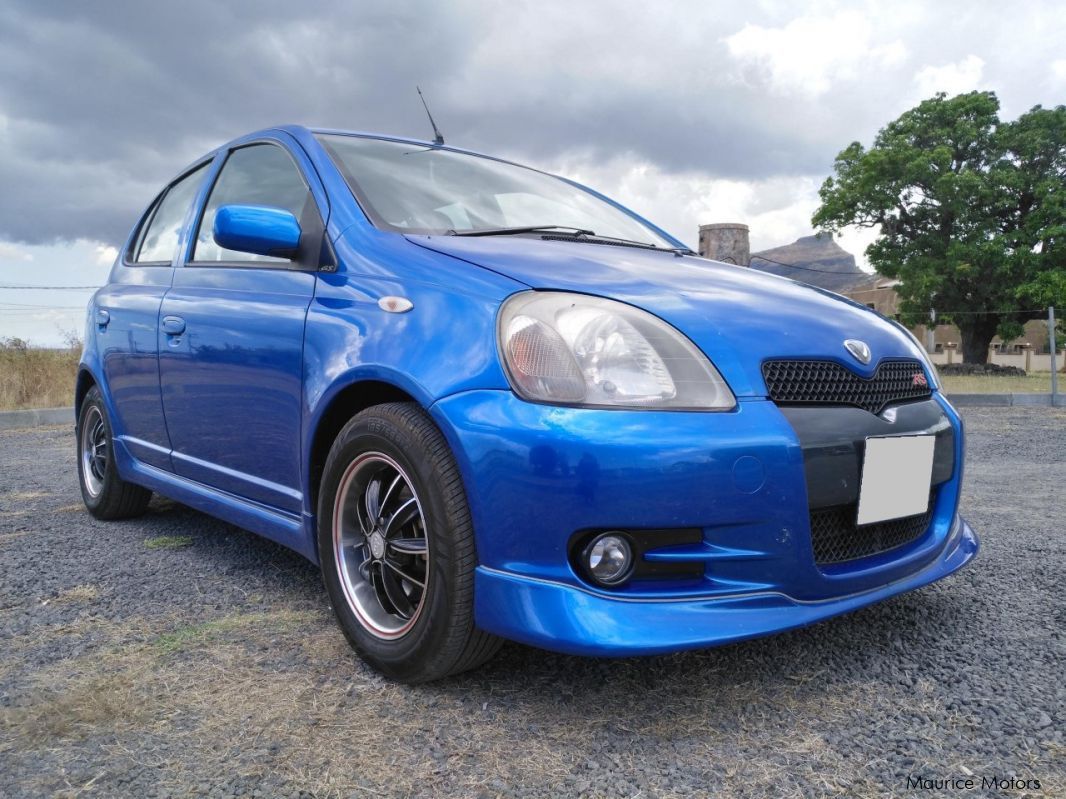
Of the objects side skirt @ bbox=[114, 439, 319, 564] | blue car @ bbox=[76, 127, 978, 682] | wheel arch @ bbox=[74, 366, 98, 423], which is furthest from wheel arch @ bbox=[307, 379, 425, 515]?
wheel arch @ bbox=[74, 366, 98, 423]

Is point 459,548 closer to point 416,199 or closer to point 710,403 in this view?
point 710,403

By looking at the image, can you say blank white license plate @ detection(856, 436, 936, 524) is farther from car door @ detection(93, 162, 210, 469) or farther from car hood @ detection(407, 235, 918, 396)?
car door @ detection(93, 162, 210, 469)

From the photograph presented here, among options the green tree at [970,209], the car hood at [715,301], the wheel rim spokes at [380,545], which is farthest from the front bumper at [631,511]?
the green tree at [970,209]

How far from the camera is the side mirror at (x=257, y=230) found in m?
2.28

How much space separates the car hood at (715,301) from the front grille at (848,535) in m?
0.35

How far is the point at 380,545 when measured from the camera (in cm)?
210

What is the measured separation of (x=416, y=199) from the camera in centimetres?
255

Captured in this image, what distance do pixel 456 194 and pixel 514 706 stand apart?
5.38 ft

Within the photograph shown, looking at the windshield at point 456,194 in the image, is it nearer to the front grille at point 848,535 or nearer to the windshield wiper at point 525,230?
the windshield wiper at point 525,230

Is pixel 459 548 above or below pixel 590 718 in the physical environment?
Answer: above

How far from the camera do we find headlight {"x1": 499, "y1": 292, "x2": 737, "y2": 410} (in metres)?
1.75

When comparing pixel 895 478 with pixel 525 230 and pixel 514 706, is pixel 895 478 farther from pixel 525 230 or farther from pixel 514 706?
pixel 525 230

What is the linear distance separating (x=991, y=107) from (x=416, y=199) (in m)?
29.2

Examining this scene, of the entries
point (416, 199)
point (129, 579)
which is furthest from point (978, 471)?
point (129, 579)
